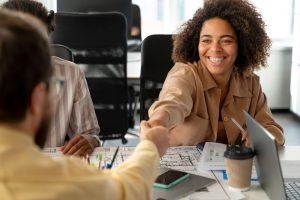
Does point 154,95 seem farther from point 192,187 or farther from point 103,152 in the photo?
point 192,187

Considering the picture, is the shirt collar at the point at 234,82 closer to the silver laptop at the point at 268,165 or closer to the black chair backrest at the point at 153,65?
the black chair backrest at the point at 153,65

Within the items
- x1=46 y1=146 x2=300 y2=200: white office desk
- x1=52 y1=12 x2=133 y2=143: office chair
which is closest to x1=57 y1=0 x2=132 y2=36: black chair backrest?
x1=52 y1=12 x2=133 y2=143: office chair

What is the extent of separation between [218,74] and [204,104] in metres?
0.18

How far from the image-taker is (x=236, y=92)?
6.29 feet

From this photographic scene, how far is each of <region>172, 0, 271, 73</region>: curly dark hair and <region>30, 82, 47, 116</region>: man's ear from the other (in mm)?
1341

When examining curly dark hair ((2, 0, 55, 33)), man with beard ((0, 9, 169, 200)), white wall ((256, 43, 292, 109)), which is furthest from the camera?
white wall ((256, 43, 292, 109))

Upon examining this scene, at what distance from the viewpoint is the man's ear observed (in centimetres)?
73

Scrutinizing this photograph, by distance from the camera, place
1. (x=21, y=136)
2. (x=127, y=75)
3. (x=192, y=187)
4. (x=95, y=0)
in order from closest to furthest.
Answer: (x=21, y=136) < (x=192, y=187) < (x=127, y=75) < (x=95, y=0)

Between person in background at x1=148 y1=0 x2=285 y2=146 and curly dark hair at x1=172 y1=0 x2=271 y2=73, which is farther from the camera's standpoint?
curly dark hair at x1=172 y1=0 x2=271 y2=73

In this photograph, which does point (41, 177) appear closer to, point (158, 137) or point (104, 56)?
point (158, 137)

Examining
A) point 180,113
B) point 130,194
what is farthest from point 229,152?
point 130,194

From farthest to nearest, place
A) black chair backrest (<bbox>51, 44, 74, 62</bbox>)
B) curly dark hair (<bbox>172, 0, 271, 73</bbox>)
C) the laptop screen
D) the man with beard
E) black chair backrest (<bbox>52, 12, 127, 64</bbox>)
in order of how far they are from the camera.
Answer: black chair backrest (<bbox>52, 12, 127, 64</bbox>) < black chair backrest (<bbox>51, 44, 74, 62</bbox>) < curly dark hair (<bbox>172, 0, 271, 73</bbox>) < the laptop screen < the man with beard

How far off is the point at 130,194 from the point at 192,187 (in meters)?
0.45

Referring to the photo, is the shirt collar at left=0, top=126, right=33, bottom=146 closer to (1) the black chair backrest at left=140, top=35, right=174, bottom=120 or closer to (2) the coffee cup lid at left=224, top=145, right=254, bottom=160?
(2) the coffee cup lid at left=224, top=145, right=254, bottom=160
